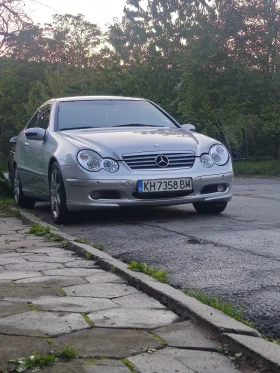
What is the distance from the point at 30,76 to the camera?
53875 mm

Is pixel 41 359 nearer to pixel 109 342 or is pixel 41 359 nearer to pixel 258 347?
pixel 109 342

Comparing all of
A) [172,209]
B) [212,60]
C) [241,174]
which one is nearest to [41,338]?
[172,209]

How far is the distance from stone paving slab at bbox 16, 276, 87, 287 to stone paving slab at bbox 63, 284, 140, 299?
0.13m

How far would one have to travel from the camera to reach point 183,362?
3.12m

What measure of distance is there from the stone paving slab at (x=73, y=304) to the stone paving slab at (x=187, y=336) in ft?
1.82

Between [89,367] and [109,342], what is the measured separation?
1.14ft

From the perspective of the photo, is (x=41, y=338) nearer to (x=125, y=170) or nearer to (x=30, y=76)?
(x=125, y=170)

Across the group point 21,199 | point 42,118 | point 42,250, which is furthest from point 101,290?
point 21,199

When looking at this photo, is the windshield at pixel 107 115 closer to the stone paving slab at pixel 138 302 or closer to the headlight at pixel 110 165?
the headlight at pixel 110 165

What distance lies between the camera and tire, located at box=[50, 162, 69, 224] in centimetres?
853

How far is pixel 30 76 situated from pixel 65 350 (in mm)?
51954

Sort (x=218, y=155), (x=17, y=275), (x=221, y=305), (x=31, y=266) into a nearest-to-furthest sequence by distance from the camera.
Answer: (x=221, y=305) < (x=17, y=275) < (x=31, y=266) < (x=218, y=155)

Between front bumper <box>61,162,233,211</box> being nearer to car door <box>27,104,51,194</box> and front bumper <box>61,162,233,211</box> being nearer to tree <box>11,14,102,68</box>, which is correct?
car door <box>27,104,51,194</box>

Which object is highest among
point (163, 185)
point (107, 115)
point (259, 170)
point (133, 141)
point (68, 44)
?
point (68, 44)
